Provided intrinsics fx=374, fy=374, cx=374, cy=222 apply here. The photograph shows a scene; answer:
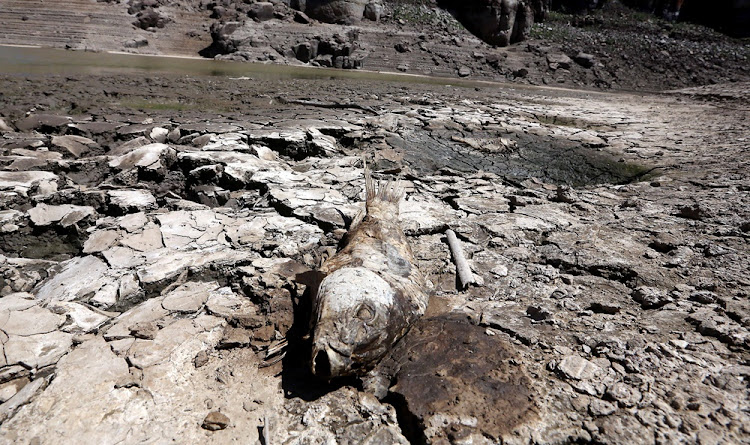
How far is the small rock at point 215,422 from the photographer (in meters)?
1.62

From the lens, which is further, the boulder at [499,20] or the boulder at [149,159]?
the boulder at [499,20]

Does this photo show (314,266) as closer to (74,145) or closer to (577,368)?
(577,368)

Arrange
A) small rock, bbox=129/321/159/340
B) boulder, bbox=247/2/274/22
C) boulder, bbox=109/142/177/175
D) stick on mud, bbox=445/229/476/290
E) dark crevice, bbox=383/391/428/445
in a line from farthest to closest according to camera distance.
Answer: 1. boulder, bbox=247/2/274/22
2. boulder, bbox=109/142/177/175
3. stick on mud, bbox=445/229/476/290
4. small rock, bbox=129/321/159/340
5. dark crevice, bbox=383/391/428/445

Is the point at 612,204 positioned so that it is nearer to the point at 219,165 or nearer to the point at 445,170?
the point at 445,170

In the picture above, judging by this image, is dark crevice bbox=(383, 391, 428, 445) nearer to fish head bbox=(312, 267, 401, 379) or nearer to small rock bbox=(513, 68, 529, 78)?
fish head bbox=(312, 267, 401, 379)

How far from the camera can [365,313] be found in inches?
74.9

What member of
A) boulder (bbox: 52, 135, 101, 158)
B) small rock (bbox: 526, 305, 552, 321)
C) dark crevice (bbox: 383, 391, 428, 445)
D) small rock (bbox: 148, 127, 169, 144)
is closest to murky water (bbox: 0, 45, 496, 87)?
boulder (bbox: 52, 135, 101, 158)

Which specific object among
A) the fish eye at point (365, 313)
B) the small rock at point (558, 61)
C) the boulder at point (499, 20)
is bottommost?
the fish eye at point (365, 313)

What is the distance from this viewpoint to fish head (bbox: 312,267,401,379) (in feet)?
5.76

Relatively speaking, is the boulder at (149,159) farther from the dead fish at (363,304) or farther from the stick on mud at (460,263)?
the stick on mud at (460,263)

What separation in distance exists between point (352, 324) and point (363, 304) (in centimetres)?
13

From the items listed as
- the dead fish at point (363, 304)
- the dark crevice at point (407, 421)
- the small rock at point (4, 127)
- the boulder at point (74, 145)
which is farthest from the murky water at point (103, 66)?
the dark crevice at point (407, 421)

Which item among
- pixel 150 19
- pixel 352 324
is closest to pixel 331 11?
pixel 150 19

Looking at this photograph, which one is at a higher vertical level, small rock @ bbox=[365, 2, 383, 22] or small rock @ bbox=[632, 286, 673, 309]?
small rock @ bbox=[365, 2, 383, 22]
